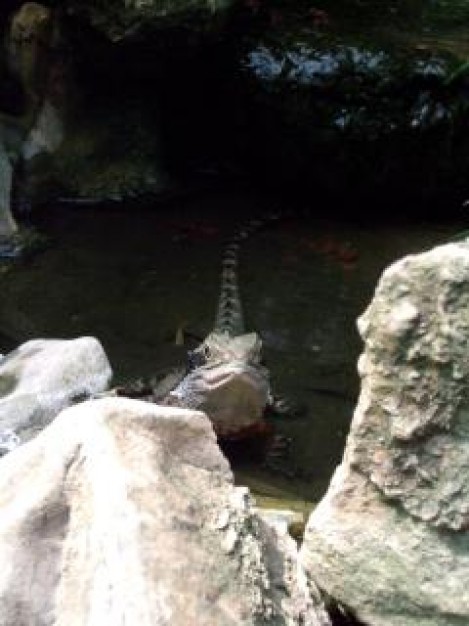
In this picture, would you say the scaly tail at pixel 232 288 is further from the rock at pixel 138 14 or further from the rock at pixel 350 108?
the rock at pixel 138 14

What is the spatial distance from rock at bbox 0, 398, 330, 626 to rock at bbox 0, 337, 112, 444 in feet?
→ 6.81

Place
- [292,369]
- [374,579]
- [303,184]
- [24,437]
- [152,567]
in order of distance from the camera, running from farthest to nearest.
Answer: [303,184]
[292,369]
[24,437]
[374,579]
[152,567]

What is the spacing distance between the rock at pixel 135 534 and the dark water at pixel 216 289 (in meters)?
2.41

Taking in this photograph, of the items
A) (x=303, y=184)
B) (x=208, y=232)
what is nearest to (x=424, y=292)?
(x=208, y=232)

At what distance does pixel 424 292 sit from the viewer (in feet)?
7.69

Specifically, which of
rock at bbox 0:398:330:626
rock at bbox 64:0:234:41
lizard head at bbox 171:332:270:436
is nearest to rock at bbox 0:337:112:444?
lizard head at bbox 171:332:270:436

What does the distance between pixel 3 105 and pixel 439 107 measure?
121 inches

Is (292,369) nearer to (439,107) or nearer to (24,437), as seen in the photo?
(24,437)

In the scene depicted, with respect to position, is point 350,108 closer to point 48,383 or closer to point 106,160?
point 106,160

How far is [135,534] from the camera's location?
85.4 inches

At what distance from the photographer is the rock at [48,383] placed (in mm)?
4727

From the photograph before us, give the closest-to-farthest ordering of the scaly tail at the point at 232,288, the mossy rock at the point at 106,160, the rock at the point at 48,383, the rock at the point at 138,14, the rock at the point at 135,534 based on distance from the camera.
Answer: the rock at the point at 135,534 → the rock at the point at 48,383 → the scaly tail at the point at 232,288 → the rock at the point at 138,14 → the mossy rock at the point at 106,160

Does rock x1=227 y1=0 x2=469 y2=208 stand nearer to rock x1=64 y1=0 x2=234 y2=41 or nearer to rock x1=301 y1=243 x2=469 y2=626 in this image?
rock x1=64 y1=0 x2=234 y2=41

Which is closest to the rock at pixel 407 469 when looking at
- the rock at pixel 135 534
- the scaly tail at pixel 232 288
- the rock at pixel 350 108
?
the rock at pixel 135 534
